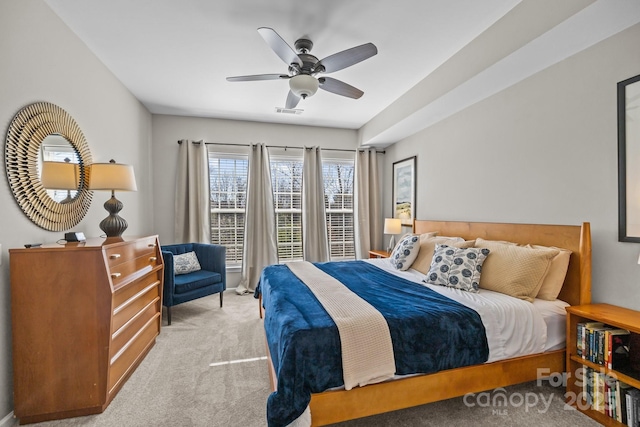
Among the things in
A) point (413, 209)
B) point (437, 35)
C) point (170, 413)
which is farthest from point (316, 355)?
point (413, 209)

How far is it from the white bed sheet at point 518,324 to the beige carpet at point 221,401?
1.14ft

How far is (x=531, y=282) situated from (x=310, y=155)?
367 cm

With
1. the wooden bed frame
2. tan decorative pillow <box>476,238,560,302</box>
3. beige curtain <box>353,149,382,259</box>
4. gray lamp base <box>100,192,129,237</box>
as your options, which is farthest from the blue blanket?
beige curtain <box>353,149,382,259</box>

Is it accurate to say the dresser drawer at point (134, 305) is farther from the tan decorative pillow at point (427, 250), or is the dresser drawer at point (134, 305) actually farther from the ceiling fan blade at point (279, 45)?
the tan decorative pillow at point (427, 250)

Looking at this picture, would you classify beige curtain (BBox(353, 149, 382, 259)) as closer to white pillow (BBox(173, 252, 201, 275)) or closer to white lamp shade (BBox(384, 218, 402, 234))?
white lamp shade (BBox(384, 218, 402, 234))

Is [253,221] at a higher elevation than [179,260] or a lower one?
higher

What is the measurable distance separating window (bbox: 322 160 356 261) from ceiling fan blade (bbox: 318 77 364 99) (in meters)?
2.41

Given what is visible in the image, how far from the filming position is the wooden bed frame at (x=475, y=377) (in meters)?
1.57

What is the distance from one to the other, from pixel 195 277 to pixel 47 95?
2.26 m

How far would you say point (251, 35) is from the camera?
246cm

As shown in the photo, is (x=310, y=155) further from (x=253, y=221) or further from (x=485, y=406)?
(x=485, y=406)

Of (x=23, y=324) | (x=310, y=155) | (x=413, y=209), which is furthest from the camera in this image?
(x=310, y=155)

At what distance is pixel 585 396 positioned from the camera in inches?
72.4

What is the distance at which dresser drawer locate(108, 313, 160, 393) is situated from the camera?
1992 millimetres
